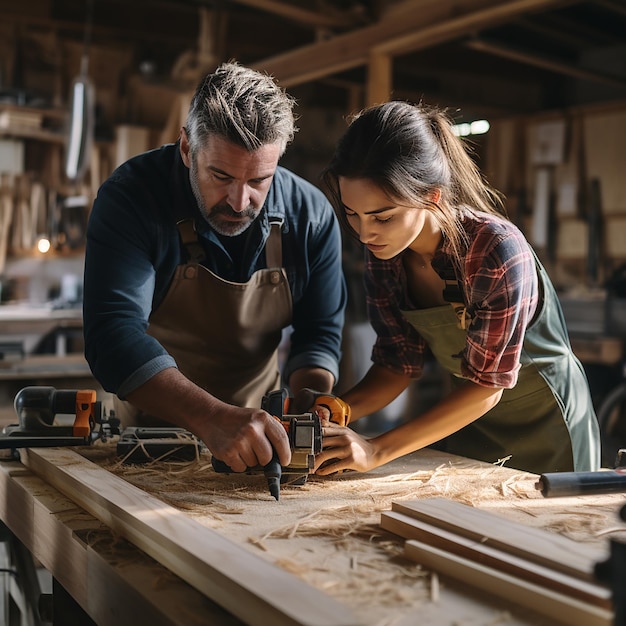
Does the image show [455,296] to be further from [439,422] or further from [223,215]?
[223,215]

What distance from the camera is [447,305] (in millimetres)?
2062

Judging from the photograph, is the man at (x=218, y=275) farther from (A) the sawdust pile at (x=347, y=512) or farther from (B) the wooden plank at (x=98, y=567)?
(B) the wooden plank at (x=98, y=567)

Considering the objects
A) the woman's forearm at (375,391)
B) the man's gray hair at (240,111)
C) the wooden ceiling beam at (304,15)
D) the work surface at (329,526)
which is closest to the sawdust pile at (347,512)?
the work surface at (329,526)

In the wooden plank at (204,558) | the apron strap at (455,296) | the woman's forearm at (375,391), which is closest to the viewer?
the wooden plank at (204,558)

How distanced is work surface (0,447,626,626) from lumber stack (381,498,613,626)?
2 centimetres

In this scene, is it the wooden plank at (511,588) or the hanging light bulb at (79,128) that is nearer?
the wooden plank at (511,588)

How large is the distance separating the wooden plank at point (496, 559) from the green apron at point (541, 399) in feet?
2.62

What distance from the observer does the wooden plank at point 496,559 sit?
106 cm

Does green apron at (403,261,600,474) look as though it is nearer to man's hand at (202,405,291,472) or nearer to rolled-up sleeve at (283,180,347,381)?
rolled-up sleeve at (283,180,347,381)

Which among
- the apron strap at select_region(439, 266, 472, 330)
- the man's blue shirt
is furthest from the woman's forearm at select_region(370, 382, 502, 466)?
the man's blue shirt

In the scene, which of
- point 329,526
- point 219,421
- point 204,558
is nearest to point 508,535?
point 329,526

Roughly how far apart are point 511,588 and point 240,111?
52.4 inches

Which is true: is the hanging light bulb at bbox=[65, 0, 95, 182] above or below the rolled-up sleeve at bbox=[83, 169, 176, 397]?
above

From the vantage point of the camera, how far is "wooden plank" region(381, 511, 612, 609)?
1057 millimetres
